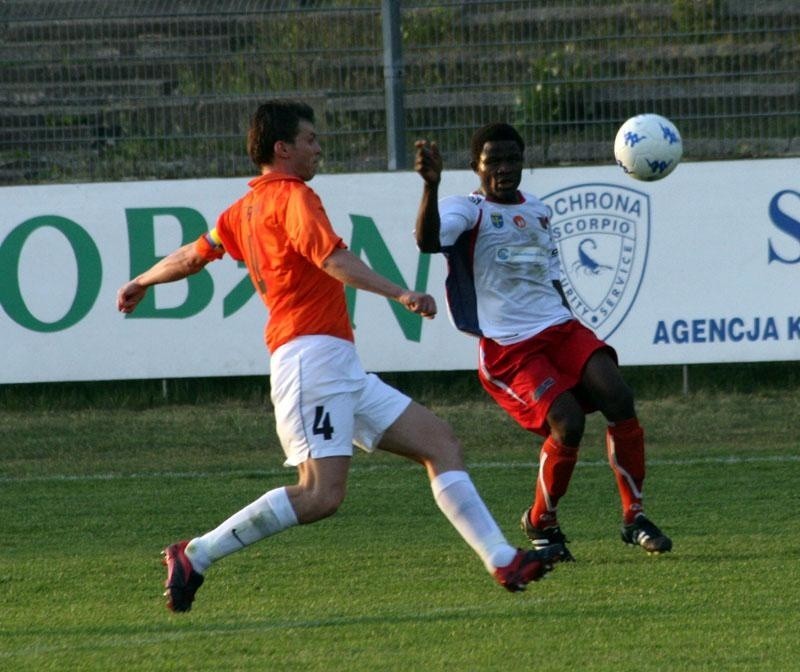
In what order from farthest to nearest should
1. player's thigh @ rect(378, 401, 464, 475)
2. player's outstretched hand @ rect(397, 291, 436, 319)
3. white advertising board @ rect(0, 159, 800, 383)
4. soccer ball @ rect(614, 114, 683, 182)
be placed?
white advertising board @ rect(0, 159, 800, 383)
soccer ball @ rect(614, 114, 683, 182)
player's thigh @ rect(378, 401, 464, 475)
player's outstretched hand @ rect(397, 291, 436, 319)

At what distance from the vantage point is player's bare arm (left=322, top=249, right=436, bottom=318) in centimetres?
516

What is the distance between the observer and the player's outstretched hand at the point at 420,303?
202 inches

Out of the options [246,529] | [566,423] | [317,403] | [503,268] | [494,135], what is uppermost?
[494,135]

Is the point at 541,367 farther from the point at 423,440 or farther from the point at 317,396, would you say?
the point at 317,396

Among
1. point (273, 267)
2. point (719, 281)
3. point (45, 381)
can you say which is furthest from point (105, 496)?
point (719, 281)

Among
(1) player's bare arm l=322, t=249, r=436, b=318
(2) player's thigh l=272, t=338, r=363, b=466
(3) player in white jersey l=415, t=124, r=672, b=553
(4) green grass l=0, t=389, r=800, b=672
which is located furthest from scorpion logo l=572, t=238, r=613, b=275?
(1) player's bare arm l=322, t=249, r=436, b=318

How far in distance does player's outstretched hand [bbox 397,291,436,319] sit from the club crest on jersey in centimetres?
576

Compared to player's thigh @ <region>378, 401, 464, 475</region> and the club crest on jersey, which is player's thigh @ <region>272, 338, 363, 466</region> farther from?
the club crest on jersey

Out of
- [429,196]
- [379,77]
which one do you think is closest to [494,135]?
[429,196]

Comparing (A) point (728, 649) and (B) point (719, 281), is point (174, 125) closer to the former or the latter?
(B) point (719, 281)

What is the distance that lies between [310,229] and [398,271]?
5.59 meters

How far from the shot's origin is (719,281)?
10867 millimetres

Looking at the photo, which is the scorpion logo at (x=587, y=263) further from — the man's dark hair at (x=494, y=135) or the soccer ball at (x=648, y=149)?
the man's dark hair at (x=494, y=135)

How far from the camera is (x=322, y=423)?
219 inches
